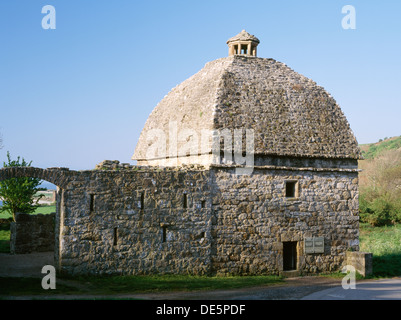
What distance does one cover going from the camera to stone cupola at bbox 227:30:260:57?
63.0 ft

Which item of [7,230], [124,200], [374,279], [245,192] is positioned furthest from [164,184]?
[7,230]

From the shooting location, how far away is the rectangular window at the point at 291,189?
56.1ft

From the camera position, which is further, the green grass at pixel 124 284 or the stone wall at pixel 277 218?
the stone wall at pixel 277 218

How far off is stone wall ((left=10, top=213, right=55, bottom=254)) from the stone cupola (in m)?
10.9

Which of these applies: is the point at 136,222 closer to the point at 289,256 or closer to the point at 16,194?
the point at 289,256

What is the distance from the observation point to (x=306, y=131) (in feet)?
57.3

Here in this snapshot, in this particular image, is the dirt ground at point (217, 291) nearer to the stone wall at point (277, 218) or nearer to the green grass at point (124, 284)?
the green grass at point (124, 284)

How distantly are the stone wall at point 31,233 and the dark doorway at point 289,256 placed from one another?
10.4 metres

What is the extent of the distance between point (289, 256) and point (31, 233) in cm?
1110

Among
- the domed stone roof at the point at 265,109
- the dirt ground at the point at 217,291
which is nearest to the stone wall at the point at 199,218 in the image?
the domed stone roof at the point at 265,109

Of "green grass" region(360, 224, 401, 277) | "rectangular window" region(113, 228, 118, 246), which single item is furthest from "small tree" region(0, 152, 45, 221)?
"green grass" region(360, 224, 401, 277)

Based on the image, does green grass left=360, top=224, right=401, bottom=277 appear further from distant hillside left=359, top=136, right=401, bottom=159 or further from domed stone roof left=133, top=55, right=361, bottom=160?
distant hillside left=359, top=136, right=401, bottom=159

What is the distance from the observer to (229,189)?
52.7 ft

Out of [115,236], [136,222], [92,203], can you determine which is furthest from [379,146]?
[92,203]
